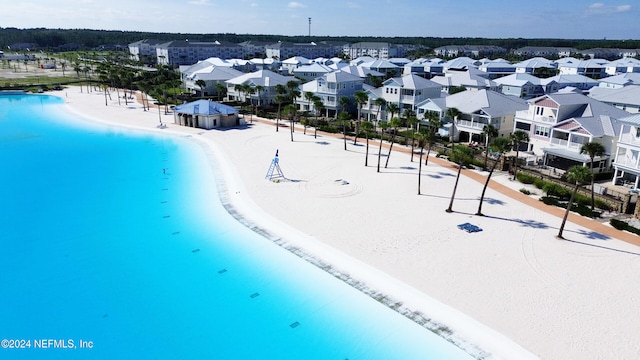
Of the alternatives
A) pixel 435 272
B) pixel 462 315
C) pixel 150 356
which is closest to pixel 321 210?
pixel 435 272

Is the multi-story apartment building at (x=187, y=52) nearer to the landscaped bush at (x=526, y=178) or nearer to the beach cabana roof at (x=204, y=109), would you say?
the beach cabana roof at (x=204, y=109)

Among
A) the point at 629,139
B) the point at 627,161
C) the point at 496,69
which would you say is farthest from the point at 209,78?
the point at 496,69

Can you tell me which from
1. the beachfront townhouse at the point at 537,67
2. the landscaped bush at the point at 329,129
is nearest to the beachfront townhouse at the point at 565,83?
the beachfront townhouse at the point at 537,67

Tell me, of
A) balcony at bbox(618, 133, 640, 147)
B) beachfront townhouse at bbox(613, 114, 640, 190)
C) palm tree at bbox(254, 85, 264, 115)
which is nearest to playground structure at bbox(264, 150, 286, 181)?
beachfront townhouse at bbox(613, 114, 640, 190)

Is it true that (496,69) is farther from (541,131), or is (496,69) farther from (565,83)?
(541,131)

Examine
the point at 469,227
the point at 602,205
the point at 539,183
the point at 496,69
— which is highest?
the point at 496,69

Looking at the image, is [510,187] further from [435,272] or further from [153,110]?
[153,110]
